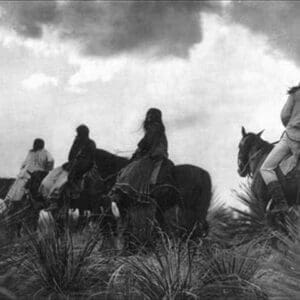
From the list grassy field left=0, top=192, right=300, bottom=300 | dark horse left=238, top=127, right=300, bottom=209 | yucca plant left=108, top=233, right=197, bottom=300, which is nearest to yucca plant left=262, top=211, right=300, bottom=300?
grassy field left=0, top=192, right=300, bottom=300

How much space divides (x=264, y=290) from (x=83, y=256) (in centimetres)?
167

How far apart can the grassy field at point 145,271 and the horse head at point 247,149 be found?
1835 mm

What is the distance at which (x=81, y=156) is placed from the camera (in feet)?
29.2

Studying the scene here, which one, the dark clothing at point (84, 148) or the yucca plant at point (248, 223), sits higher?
the dark clothing at point (84, 148)

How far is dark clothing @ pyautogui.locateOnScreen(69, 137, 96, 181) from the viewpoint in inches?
349

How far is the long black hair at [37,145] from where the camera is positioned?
11648mm

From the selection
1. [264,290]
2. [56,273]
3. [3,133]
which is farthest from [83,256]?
[3,133]

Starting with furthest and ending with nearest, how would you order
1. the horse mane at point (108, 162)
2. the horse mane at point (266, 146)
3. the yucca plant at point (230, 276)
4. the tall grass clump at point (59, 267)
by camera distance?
the horse mane at point (108, 162) → the horse mane at point (266, 146) → the tall grass clump at point (59, 267) → the yucca plant at point (230, 276)

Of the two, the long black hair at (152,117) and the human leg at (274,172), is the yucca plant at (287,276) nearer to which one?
the human leg at (274,172)

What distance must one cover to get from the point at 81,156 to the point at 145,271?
3.68m

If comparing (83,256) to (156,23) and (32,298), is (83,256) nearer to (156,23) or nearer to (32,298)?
(32,298)

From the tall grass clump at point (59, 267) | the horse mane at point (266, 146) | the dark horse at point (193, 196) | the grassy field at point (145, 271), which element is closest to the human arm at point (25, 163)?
the dark horse at point (193, 196)

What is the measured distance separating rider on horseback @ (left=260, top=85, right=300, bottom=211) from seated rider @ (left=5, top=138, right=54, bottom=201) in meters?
4.82

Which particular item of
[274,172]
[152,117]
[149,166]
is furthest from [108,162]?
[274,172]
